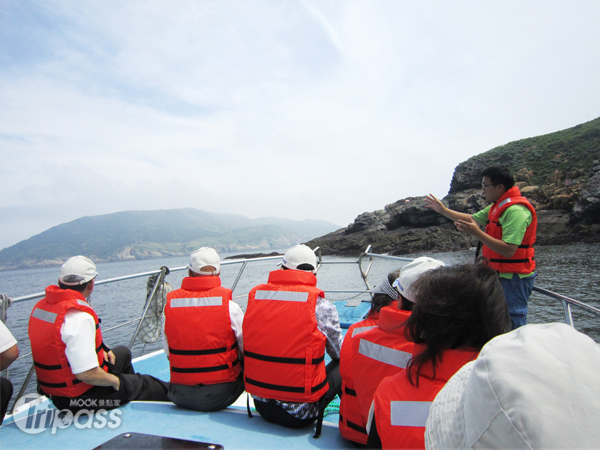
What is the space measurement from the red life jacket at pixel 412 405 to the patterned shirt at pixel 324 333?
36.3 inches

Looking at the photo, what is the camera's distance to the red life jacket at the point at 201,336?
2.03m

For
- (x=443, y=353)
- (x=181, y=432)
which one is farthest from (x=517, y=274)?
(x=181, y=432)

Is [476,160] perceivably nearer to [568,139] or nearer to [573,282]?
[568,139]

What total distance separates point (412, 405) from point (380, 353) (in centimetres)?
37

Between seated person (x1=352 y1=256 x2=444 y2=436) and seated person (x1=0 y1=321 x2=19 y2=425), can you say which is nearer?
seated person (x1=352 y1=256 x2=444 y2=436)

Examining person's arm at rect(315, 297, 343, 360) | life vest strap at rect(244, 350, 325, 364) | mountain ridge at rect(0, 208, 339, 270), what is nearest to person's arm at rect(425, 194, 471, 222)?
person's arm at rect(315, 297, 343, 360)

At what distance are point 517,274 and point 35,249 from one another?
16621 centimetres

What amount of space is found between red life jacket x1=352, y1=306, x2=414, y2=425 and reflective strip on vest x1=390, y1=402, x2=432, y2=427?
301 millimetres

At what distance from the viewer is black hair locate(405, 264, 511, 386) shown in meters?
1.00

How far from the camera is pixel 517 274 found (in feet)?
7.79

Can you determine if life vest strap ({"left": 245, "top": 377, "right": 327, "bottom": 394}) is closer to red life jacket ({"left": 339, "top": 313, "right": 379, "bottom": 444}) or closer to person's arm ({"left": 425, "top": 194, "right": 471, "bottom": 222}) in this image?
red life jacket ({"left": 339, "top": 313, "right": 379, "bottom": 444})

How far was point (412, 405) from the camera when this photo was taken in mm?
968

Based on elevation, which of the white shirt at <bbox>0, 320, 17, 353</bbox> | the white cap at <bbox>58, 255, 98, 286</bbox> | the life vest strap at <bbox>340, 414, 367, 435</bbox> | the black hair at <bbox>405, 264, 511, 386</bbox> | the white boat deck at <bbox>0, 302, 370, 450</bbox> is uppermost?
the white cap at <bbox>58, 255, 98, 286</bbox>

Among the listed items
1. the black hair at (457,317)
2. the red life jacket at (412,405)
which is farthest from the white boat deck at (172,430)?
the black hair at (457,317)
